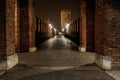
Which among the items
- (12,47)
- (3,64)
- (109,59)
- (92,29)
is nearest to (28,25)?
(92,29)

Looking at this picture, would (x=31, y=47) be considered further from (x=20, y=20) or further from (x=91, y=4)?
(x=91, y=4)

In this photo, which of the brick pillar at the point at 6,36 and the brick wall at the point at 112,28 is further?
the brick pillar at the point at 6,36

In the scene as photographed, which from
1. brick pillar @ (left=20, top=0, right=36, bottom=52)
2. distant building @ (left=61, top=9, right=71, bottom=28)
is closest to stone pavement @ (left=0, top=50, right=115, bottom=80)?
brick pillar @ (left=20, top=0, right=36, bottom=52)

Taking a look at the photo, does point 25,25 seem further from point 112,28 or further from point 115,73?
point 115,73

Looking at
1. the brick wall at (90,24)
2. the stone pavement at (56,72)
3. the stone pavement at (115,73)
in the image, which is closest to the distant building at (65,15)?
the brick wall at (90,24)

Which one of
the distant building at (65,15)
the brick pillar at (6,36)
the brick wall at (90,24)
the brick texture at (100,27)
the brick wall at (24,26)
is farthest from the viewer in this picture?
the distant building at (65,15)

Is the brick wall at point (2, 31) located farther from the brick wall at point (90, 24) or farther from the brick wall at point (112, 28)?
the brick wall at point (90, 24)

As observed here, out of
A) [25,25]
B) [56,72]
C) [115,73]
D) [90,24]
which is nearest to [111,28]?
[115,73]

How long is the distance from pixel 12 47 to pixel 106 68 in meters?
4.21

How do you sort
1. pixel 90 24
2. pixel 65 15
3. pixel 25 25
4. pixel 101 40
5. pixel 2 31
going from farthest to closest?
pixel 65 15
pixel 25 25
pixel 90 24
pixel 101 40
pixel 2 31

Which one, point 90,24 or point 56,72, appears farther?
point 90,24

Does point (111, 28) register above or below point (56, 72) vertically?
above

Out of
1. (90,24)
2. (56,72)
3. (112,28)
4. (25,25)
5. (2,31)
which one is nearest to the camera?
(56,72)

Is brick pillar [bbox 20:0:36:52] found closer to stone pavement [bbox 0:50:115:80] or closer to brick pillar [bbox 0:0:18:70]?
stone pavement [bbox 0:50:115:80]
